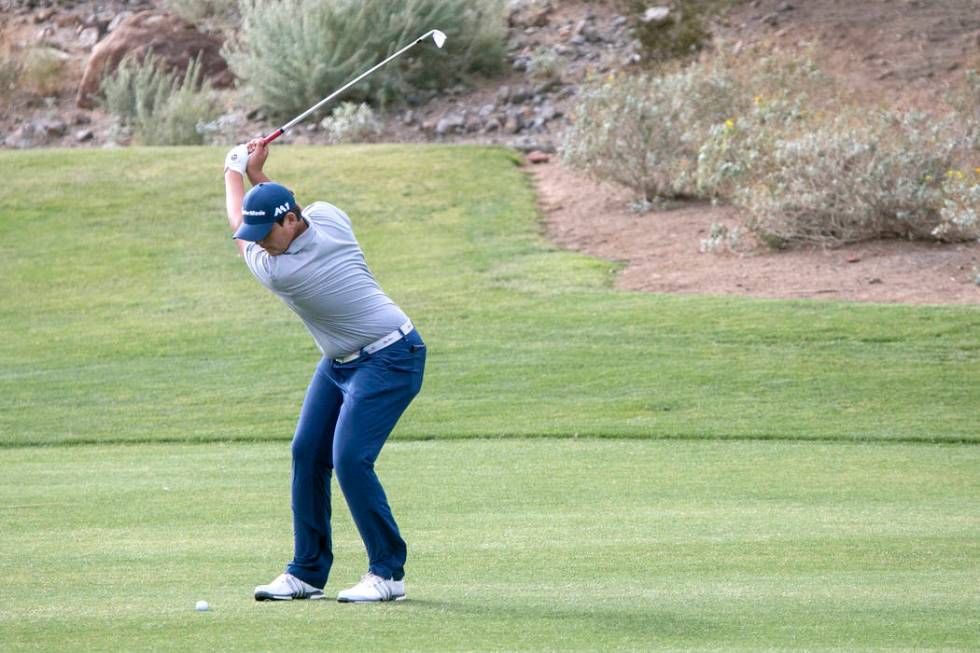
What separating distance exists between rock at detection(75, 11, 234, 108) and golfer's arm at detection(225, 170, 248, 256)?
2335 centimetres

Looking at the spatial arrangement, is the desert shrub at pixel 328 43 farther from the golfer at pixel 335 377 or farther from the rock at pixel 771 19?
the golfer at pixel 335 377

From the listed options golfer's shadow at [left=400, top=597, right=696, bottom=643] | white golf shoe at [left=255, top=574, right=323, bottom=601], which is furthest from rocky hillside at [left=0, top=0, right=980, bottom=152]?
golfer's shadow at [left=400, top=597, right=696, bottom=643]

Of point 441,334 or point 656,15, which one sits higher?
point 656,15

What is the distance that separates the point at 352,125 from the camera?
85.1ft

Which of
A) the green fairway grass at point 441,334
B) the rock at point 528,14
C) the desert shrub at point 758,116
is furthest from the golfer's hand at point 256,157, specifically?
the rock at point 528,14

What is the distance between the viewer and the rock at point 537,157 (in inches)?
936

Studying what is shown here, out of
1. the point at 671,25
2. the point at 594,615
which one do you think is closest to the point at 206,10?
the point at 671,25

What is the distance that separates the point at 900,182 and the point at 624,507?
9.52 meters

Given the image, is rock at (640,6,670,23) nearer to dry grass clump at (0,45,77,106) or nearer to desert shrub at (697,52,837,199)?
desert shrub at (697,52,837,199)

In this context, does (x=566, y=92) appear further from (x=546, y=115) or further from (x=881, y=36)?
(x=881, y=36)

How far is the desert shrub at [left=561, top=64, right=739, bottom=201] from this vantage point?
19.5 meters

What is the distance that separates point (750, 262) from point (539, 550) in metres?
11.3

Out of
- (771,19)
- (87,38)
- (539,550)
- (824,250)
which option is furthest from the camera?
(87,38)

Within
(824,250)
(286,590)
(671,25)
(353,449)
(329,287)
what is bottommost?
(824,250)
